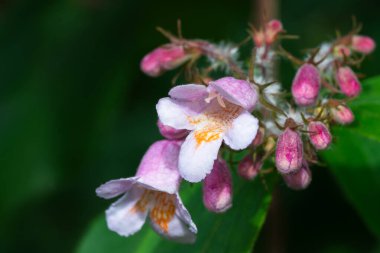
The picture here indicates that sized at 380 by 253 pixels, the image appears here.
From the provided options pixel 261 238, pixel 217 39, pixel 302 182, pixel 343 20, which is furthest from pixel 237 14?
pixel 302 182

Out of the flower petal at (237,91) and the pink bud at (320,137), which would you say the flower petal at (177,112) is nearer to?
the flower petal at (237,91)

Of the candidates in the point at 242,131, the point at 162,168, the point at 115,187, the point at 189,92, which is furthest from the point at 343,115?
the point at 115,187

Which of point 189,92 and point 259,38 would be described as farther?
point 259,38

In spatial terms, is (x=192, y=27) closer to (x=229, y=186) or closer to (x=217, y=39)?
(x=217, y=39)

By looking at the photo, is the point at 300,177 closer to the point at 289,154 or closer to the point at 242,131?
the point at 289,154

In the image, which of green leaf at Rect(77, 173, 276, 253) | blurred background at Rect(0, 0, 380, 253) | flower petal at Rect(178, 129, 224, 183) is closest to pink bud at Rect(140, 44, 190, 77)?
green leaf at Rect(77, 173, 276, 253)

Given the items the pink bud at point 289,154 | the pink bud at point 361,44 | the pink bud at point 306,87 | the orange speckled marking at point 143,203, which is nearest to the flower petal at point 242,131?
the pink bud at point 289,154
